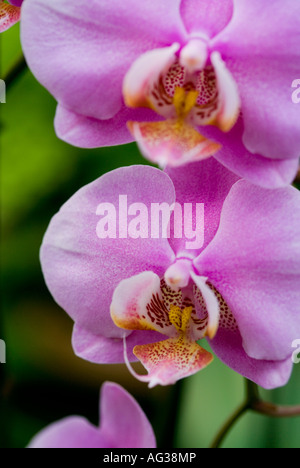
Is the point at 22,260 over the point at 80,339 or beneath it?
over

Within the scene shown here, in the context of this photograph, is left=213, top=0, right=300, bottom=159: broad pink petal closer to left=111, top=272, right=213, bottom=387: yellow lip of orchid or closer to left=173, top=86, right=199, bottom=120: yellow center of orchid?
left=173, top=86, right=199, bottom=120: yellow center of orchid

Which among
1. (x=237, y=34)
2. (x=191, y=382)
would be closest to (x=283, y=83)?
(x=237, y=34)

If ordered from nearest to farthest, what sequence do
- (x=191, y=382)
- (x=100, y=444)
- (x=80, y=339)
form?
(x=100, y=444)
(x=80, y=339)
(x=191, y=382)

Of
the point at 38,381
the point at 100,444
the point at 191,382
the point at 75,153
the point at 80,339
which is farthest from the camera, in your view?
the point at 38,381

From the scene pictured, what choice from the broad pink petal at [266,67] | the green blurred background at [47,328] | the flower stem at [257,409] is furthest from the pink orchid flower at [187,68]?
the green blurred background at [47,328]

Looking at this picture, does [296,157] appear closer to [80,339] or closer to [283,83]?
[283,83]

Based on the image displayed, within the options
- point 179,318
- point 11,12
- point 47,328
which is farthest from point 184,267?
point 47,328

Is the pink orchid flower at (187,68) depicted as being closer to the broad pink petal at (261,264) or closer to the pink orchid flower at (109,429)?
the broad pink petal at (261,264)

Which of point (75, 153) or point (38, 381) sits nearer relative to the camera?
point (75, 153)
